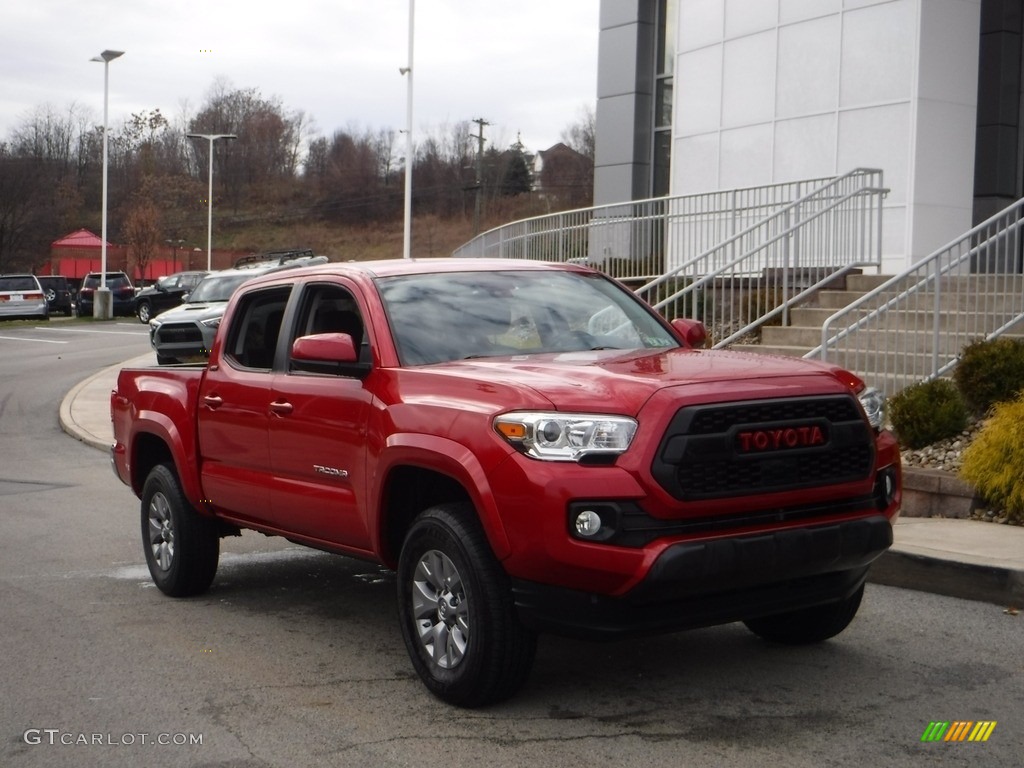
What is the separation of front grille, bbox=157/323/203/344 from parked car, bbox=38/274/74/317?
96.6 feet

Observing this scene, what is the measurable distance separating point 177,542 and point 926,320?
7648mm

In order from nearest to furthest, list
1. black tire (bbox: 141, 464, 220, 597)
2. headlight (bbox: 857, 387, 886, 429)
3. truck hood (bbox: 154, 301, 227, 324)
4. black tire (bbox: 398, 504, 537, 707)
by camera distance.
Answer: black tire (bbox: 398, 504, 537, 707) → headlight (bbox: 857, 387, 886, 429) → black tire (bbox: 141, 464, 220, 597) → truck hood (bbox: 154, 301, 227, 324)

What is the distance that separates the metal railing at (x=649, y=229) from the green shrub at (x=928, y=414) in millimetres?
6994

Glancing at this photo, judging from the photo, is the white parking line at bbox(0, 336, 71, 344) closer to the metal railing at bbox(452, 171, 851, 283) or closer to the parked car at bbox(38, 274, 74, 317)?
the parked car at bbox(38, 274, 74, 317)

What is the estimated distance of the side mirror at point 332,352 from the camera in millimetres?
5754

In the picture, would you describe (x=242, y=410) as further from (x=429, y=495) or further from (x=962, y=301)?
(x=962, y=301)

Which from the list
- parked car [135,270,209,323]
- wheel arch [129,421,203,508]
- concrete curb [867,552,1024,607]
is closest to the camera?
concrete curb [867,552,1024,607]

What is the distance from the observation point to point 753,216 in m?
18.6

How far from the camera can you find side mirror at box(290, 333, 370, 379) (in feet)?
18.9

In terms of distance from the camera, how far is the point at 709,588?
4785mm

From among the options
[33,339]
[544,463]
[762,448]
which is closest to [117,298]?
[33,339]

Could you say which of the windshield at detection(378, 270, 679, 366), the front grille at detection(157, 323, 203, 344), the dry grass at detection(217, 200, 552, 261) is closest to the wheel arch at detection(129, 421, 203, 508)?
the windshield at detection(378, 270, 679, 366)

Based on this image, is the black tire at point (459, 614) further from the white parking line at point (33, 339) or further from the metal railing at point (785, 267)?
the white parking line at point (33, 339)

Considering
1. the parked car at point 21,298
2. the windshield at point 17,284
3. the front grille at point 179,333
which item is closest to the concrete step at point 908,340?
the front grille at point 179,333
